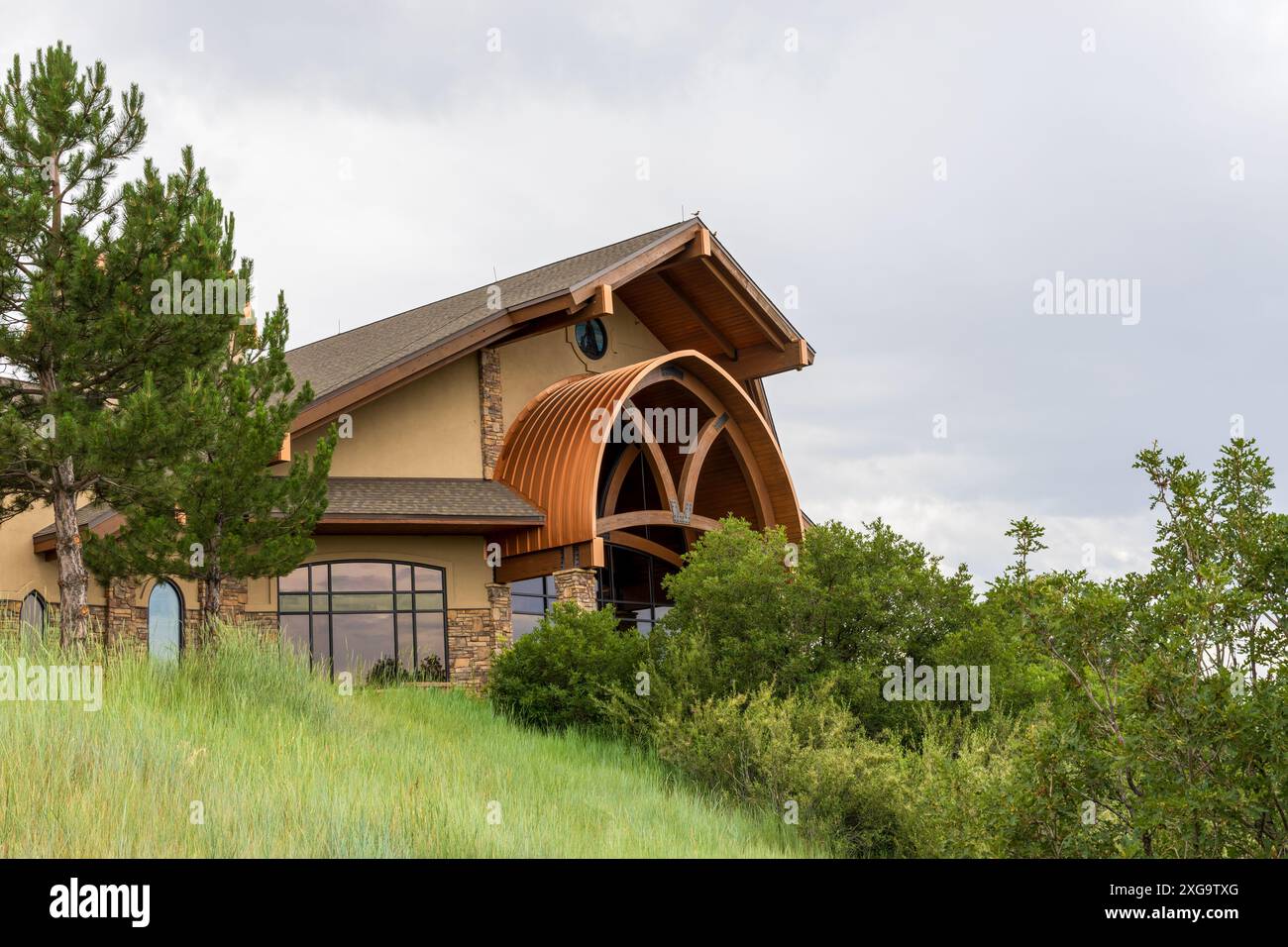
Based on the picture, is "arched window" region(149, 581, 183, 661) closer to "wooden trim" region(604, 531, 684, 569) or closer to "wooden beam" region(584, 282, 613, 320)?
"wooden trim" region(604, 531, 684, 569)

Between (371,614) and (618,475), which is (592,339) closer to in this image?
(618,475)

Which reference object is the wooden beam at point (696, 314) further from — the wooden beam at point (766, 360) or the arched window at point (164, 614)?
the arched window at point (164, 614)

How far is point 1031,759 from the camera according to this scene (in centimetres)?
A: 785

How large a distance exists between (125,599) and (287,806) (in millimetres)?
11757

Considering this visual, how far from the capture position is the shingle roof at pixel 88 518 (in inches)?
680

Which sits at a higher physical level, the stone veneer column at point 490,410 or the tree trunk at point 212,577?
the stone veneer column at point 490,410

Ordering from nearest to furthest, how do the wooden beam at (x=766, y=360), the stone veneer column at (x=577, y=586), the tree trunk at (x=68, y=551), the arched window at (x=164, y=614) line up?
the tree trunk at (x=68, y=551) → the arched window at (x=164, y=614) → the stone veneer column at (x=577, y=586) → the wooden beam at (x=766, y=360)

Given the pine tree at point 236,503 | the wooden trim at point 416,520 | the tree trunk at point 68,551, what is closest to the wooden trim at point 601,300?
the wooden trim at point 416,520

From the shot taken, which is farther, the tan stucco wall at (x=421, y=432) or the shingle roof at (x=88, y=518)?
the tan stucco wall at (x=421, y=432)

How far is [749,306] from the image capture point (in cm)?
2597

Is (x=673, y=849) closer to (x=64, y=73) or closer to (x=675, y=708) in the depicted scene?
(x=675, y=708)

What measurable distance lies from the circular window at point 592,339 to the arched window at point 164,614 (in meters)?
9.43

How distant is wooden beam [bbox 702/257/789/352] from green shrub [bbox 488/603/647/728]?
974 centimetres
